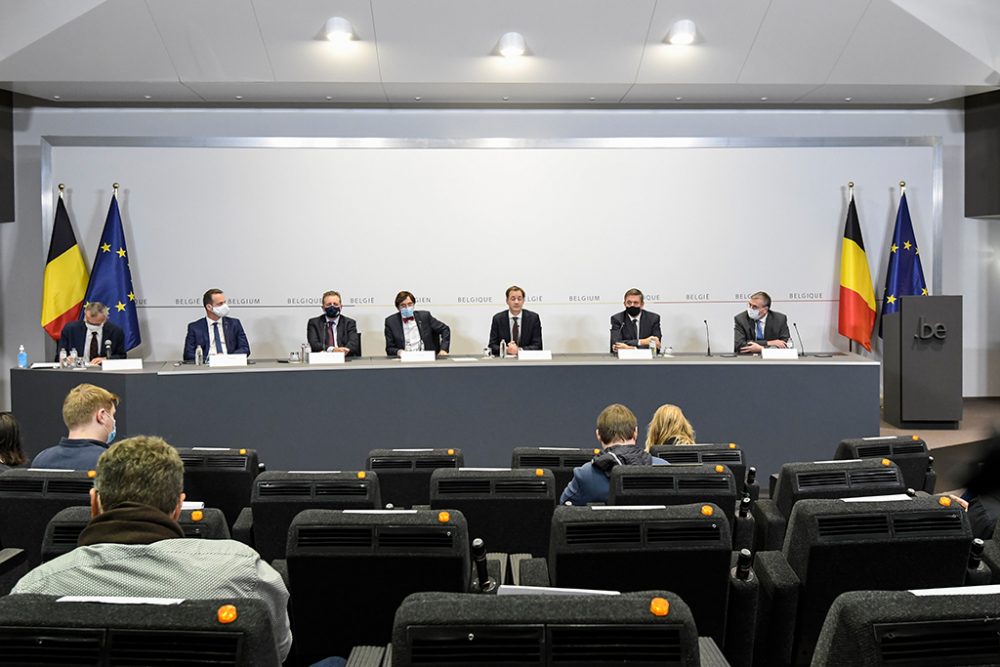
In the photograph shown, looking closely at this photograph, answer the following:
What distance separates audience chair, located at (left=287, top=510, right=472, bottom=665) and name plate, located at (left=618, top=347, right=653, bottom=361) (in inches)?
171

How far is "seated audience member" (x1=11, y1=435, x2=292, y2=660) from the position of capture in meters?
1.62

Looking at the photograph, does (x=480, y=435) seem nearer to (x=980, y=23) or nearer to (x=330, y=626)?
(x=330, y=626)

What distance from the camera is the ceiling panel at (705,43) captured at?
7102mm

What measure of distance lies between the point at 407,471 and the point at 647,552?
1.88 m

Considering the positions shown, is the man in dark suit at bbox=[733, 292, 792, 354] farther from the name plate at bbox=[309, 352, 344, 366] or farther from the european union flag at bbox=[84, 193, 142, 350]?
the european union flag at bbox=[84, 193, 142, 350]

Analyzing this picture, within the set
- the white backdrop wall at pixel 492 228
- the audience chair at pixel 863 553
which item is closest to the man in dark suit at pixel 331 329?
the white backdrop wall at pixel 492 228

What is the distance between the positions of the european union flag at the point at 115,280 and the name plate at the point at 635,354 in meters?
4.32

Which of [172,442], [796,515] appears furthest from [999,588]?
[172,442]

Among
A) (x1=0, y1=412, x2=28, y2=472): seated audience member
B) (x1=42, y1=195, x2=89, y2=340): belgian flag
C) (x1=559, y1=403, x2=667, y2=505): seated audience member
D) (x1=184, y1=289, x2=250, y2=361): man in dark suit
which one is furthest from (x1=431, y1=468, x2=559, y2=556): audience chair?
(x1=42, y1=195, x2=89, y2=340): belgian flag

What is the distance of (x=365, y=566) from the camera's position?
6.70ft

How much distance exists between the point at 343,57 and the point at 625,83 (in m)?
2.38

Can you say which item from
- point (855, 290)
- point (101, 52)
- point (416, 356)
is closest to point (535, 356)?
point (416, 356)

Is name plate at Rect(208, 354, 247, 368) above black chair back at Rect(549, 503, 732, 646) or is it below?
above

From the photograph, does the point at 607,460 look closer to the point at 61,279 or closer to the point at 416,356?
the point at 416,356
